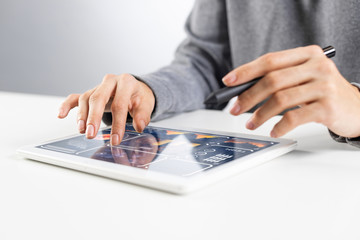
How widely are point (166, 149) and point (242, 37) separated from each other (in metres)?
0.69

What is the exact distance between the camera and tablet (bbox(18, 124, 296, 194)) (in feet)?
1.50

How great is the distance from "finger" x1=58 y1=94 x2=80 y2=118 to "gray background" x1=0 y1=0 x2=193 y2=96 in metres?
2.00

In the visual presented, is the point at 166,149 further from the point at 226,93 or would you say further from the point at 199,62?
the point at 199,62

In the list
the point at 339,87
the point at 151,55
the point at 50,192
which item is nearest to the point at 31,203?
the point at 50,192

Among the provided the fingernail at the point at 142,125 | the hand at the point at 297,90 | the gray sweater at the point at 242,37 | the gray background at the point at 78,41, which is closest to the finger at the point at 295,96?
the hand at the point at 297,90

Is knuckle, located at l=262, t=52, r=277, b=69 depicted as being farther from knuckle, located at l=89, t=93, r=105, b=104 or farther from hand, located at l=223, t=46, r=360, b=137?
knuckle, located at l=89, t=93, r=105, b=104

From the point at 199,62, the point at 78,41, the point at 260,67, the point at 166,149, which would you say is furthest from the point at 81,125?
the point at 78,41

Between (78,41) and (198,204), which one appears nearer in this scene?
(198,204)

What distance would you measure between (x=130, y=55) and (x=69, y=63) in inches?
16.6

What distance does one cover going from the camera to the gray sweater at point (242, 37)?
96cm

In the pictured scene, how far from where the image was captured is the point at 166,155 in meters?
0.54

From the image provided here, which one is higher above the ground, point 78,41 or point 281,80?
point 78,41

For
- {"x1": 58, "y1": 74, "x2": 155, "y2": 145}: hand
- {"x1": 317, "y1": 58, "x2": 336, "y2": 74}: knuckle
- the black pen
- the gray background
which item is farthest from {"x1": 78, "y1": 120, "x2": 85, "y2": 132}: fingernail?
the gray background

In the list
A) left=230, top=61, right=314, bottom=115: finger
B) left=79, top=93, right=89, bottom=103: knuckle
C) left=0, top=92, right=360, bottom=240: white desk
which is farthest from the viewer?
left=79, top=93, right=89, bottom=103: knuckle
